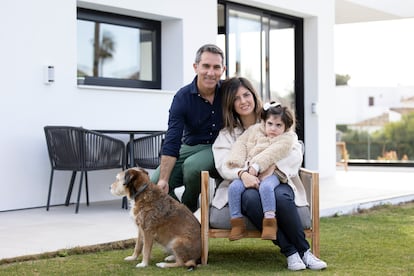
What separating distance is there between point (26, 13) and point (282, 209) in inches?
147

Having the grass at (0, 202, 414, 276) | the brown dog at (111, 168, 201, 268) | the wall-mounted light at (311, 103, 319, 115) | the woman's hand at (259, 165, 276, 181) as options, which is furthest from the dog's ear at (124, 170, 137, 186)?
the wall-mounted light at (311, 103, 319, 115)

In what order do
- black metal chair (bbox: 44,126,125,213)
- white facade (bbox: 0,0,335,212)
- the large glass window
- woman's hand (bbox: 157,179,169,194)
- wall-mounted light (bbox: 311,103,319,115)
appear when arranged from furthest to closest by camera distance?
1. wall-mounted light (bbox: 311,103,319,115)
2. the large glass window
3. white facade (bbox: 0,0,335,212)
4. black metal chair (bbox: 44,126,125,213)
5. woman's hand (bbox: 157,179,169,194)

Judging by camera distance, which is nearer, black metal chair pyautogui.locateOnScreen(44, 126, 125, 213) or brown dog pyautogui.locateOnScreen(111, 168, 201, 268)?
brown dog pyautogui.locateOnScreen(111, 168, 201, 268)

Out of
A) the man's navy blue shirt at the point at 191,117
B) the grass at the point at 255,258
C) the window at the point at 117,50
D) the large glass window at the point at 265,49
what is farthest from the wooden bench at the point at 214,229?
the large glass window at the point at 265,49

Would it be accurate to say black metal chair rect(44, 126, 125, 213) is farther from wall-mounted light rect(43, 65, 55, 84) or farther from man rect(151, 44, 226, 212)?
man rect(151, 44, 226, 212)

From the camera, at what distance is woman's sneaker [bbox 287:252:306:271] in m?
4.19

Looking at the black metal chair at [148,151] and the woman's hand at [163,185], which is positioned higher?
the black metal chair at [148,151]

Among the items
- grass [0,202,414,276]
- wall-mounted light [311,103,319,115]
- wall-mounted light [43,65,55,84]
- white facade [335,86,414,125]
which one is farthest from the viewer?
white facade [335,86,414,125]

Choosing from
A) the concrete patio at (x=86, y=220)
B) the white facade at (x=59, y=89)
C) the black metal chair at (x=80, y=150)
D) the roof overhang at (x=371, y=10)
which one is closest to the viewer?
the concrete patio at (x=86, y=220)

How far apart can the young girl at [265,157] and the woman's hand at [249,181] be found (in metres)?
0.01

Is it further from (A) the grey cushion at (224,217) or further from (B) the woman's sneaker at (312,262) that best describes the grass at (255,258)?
(A) the grey cushion at (224,217)

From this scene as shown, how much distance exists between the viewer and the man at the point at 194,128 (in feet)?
15.0

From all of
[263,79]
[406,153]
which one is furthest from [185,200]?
[406,153]

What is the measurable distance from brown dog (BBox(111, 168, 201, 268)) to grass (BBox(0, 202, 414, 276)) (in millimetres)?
103
